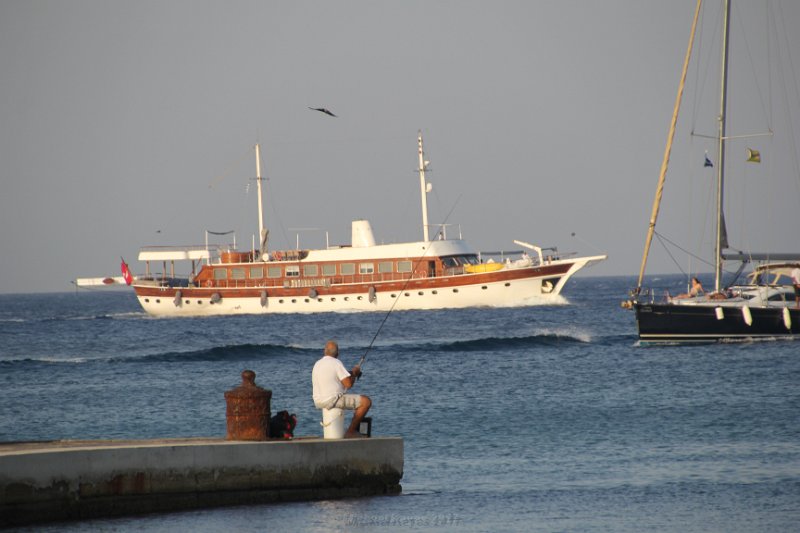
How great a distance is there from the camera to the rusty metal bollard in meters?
13.8

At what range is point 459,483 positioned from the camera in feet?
51.7

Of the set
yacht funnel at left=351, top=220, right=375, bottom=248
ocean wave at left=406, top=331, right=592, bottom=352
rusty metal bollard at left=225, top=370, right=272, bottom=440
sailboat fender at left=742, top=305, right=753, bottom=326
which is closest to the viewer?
rusty metal bollard at left=225, top=370, right=272, bottom=440

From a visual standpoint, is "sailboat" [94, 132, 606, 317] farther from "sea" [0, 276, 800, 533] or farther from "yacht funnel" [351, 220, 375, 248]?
"sea" [0, 276, 800, 533]

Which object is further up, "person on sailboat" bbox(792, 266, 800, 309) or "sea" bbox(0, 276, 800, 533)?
"person on sailboat" bbox(792, 266, 800, 309)

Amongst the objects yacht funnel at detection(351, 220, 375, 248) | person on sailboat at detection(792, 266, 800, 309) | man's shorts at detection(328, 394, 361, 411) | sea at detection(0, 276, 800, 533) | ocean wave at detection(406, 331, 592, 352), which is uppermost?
yacht funnel at detection(351, 220, 375, 248)

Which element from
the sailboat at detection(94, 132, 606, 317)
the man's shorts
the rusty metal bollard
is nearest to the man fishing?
the man's shorts

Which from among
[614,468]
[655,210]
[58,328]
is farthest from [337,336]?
[614,468]

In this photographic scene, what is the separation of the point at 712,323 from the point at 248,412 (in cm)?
2707

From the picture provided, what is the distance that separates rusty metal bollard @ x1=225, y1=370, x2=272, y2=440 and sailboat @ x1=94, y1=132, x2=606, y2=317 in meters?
55.2

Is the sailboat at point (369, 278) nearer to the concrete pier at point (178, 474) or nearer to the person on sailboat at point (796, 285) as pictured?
the person on sailboat at point (796, 285)

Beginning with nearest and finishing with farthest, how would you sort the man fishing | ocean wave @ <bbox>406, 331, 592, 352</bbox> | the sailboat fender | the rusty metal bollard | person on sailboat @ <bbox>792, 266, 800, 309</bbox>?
the rusty metal bollard → the man fishing → the sailboat fender → person on sailboat @ <bbox>792, 266, 800, 309</bbox> → ocean wave @ <bbox>406, 331, 592, 352</bbox>

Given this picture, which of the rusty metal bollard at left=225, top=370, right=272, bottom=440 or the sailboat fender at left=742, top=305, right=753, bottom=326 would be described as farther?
the sailboat fender at left=742, top=305, right=753, bottom=326

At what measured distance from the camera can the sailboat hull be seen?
125 feet

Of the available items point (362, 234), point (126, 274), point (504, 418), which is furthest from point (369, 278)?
point (504, 418)
